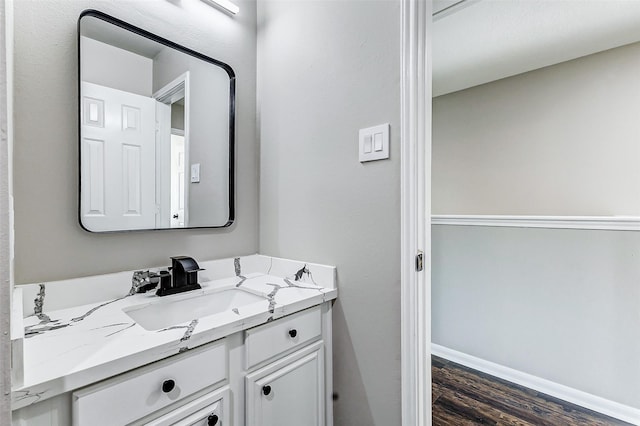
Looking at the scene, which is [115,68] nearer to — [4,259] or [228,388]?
[4,259]

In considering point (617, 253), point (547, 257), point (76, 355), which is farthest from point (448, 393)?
point (76, 355)

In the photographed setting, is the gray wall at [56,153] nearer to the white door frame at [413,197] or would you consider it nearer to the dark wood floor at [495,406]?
the white door frame at [413,197]

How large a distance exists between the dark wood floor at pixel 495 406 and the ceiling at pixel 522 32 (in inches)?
85.6

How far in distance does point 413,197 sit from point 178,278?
0.93 m

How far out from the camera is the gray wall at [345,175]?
3.56 ft

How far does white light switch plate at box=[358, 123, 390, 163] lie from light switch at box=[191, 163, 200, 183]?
2.44 ft

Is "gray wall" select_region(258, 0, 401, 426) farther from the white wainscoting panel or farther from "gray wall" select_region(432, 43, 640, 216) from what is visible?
"gray wall" select_region(432, 43, 640, 216)

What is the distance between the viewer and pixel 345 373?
3.93ft

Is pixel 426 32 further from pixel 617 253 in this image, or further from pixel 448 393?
pixel 448 393

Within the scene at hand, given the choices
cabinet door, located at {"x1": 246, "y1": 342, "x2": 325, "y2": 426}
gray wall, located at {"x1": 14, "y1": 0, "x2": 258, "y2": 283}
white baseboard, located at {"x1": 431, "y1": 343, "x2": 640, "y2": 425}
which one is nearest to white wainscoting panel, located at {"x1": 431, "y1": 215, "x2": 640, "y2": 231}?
white baseboard, located at {"x1": 431, "y1": 343, "x2": 640, "y2": 425}

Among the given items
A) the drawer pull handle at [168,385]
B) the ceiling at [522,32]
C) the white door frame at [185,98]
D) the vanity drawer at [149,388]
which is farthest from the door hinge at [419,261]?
the ceiling at [522,32]

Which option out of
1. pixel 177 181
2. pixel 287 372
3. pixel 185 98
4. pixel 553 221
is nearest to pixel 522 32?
pixel 553 221

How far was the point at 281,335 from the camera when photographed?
102cm

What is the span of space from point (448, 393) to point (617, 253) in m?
1.27
